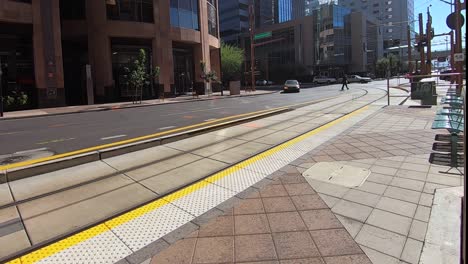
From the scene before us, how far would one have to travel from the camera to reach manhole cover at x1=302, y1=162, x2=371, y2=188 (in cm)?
525

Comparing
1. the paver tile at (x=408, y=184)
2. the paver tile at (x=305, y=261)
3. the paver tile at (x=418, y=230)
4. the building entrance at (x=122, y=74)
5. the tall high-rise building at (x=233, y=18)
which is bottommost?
the paver tile at (x=305, y=261)

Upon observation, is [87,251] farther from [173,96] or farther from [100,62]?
[173,96]

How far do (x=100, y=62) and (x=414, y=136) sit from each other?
29.5 meters

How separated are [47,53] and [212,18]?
26.3 m

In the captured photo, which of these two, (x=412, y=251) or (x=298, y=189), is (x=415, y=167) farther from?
(x=412, y=251)

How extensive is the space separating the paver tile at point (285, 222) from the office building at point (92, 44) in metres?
24.2

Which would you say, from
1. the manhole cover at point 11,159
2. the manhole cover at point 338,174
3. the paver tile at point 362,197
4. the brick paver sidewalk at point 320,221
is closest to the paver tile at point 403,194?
the brick paver sidewalk at point 320,221

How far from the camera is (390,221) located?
385 cm

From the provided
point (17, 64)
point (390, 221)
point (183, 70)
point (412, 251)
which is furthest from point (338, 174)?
point (183, 70)

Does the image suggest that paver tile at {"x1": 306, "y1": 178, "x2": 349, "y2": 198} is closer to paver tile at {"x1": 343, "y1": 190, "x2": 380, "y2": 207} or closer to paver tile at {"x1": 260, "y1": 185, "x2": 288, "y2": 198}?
paver tile at {"x1": 343, "y1": 190, "x2": 380, "y2": 207}

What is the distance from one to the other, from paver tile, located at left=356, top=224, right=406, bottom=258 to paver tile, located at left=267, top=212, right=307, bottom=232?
635 millimetres

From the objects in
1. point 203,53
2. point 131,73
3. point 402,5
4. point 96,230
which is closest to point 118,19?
point 131,73

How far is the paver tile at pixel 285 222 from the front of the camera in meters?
3.80

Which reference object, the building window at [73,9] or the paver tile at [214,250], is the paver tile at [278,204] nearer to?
the paver tile at [214,250]
